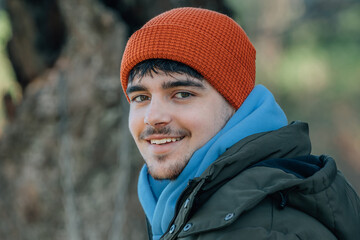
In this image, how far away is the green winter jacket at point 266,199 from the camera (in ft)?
4.14

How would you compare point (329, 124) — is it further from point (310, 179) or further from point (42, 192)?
point (310, 179)

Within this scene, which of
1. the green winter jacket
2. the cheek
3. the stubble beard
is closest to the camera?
the green winter jacket

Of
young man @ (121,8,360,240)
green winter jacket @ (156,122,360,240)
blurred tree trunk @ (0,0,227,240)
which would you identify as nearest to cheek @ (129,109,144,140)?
young man @ (121,8,360,240)

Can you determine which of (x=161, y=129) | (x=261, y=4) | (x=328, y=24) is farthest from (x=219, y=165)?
(x=261, y=4)

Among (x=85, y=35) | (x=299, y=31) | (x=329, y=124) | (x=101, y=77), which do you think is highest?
(x=85, y=35)

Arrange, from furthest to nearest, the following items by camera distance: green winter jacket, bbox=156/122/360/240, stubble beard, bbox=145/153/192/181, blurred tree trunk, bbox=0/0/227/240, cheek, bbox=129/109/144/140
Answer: blurred tree trunk, bbox=0/0/227/240 < cheek, bbox=129/109/144/140 < stubble beard, bbox=145/153/192/181 < green winter jacket, bbox=156/122/360/240

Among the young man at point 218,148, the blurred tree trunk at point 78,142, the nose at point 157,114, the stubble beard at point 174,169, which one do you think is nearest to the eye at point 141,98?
the young man at point 218,148

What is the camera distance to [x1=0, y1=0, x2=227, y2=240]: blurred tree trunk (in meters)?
3.65

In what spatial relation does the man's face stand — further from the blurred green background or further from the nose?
the blurred green background

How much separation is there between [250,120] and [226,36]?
0.39 metres

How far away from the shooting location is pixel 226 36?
1855mm

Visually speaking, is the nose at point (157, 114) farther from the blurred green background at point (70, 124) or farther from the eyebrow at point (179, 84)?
the blurred green background at point (70, 124)

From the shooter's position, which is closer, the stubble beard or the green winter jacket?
the green winter jacket

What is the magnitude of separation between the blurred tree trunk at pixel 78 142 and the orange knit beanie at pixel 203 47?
5.99 ft
